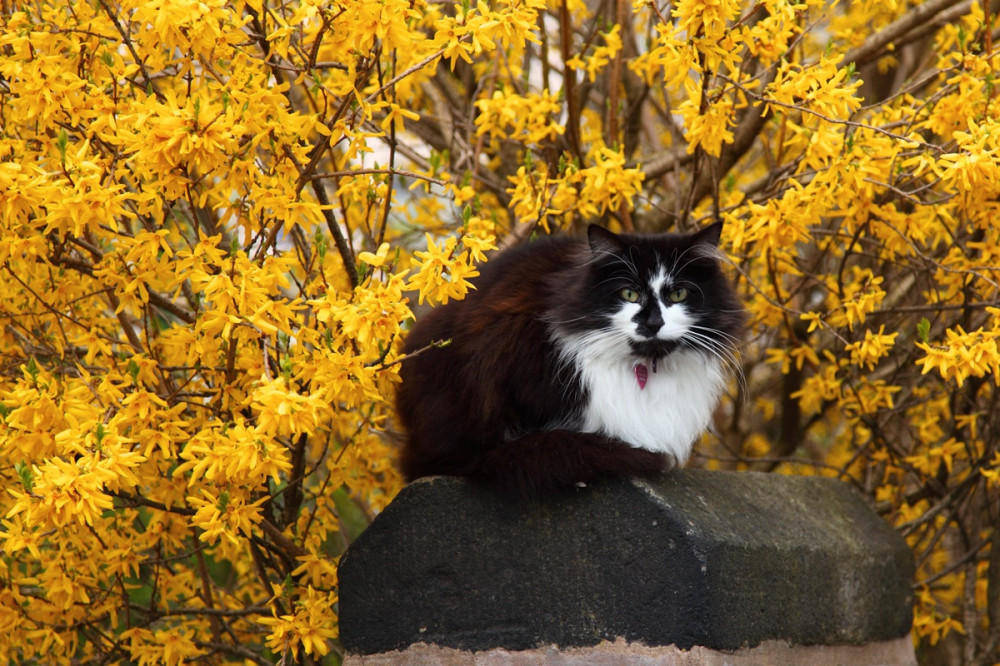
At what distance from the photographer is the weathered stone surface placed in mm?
2949

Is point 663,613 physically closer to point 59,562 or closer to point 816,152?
point 816,152

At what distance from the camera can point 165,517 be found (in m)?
3.54

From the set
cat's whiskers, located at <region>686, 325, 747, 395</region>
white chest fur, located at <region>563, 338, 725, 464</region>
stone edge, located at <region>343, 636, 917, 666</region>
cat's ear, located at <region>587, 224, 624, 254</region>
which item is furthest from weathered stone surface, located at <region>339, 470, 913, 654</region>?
cat's ear, located at <region>587, 224, 624, 254</region>

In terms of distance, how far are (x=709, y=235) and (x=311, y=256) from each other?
127 centimetres

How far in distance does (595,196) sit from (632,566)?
1.27 metres

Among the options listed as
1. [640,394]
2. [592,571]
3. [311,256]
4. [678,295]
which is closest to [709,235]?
[678,295]

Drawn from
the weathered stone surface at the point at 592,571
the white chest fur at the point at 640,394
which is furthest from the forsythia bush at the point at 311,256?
the white chest fur at the point at 640,394

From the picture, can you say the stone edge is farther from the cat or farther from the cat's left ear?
the cat's left ear

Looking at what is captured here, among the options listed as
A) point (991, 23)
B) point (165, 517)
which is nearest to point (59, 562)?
point (165, 517)

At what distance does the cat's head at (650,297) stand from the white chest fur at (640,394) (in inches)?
1.6

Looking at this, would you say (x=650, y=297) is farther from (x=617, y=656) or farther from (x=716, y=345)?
(x=617, y=656)

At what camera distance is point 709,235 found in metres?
3.13

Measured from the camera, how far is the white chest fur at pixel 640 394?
10.1ft

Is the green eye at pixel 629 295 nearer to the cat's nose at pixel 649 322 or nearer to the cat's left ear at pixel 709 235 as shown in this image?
the cat's nose at pixel 649 322
